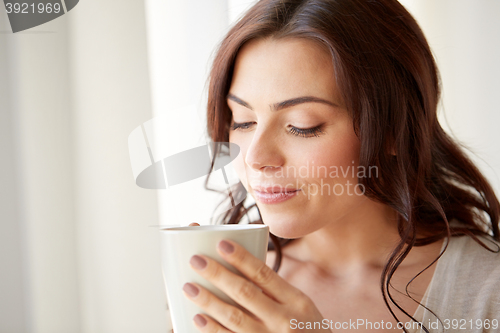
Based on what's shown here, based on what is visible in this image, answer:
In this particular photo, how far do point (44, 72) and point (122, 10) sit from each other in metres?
0.16

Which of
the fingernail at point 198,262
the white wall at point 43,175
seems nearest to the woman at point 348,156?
the fingernail at point 198,262

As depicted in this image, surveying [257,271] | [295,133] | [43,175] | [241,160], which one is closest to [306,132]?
[295,133]

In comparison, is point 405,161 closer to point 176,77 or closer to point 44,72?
point 176,77

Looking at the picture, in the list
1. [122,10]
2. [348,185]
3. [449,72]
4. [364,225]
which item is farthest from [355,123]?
[449,72]

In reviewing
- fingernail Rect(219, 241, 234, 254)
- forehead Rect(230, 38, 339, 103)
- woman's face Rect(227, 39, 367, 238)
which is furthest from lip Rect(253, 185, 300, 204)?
fingernail Rect(219, 241, 234, 254)

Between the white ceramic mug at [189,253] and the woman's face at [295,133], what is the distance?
0.21 m

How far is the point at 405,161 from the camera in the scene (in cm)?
80

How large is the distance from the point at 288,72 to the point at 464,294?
548 mm

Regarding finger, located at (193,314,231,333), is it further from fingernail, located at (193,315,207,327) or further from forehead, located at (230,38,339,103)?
forehead, located at (230,38,339,103)

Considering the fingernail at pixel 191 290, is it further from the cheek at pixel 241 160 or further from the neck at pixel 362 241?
the neck at pixel 362 241

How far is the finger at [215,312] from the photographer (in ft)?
1.58

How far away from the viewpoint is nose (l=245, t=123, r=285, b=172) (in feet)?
2.20

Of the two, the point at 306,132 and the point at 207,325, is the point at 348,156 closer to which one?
the point at 306,132

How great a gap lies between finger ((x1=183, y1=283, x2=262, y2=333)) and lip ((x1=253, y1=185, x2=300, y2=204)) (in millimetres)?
252
